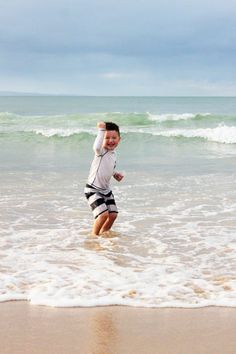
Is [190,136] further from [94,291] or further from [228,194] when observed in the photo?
[94,291]

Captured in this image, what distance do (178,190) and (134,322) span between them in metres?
6.57

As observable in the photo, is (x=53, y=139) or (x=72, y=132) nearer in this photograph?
(x=53, y=139)

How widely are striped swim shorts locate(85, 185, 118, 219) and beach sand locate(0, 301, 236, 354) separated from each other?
256 centimetres

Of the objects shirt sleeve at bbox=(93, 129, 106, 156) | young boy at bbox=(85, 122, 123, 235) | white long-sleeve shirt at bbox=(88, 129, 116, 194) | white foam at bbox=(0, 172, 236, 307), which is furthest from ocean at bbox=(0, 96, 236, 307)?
shirt sleeve at bbox=(93, 129, 106, 156)

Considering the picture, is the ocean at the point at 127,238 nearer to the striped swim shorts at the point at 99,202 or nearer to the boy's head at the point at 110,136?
the striped swim shorts at the point at 99,202

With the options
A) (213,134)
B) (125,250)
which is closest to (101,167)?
(125,250)

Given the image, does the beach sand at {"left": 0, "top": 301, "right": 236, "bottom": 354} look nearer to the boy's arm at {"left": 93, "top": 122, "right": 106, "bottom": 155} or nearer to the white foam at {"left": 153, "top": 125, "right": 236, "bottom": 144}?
the boy's arm at {"left": 93, "top": 122, "right": 106, "bottom": 155}

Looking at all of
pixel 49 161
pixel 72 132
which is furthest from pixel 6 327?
pixel 72 132

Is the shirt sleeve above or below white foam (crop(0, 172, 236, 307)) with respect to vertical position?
above

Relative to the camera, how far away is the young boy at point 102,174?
703 cm

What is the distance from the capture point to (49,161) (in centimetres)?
1609

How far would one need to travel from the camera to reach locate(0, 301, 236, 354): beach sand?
3684mm

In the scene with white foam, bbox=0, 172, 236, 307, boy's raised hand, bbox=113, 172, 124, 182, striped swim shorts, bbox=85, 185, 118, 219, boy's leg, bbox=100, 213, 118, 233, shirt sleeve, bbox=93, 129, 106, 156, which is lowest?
white foam, bbox=0, 172, 236, 307

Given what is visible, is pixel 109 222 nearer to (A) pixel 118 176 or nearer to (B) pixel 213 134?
(A) pixel 118 176
